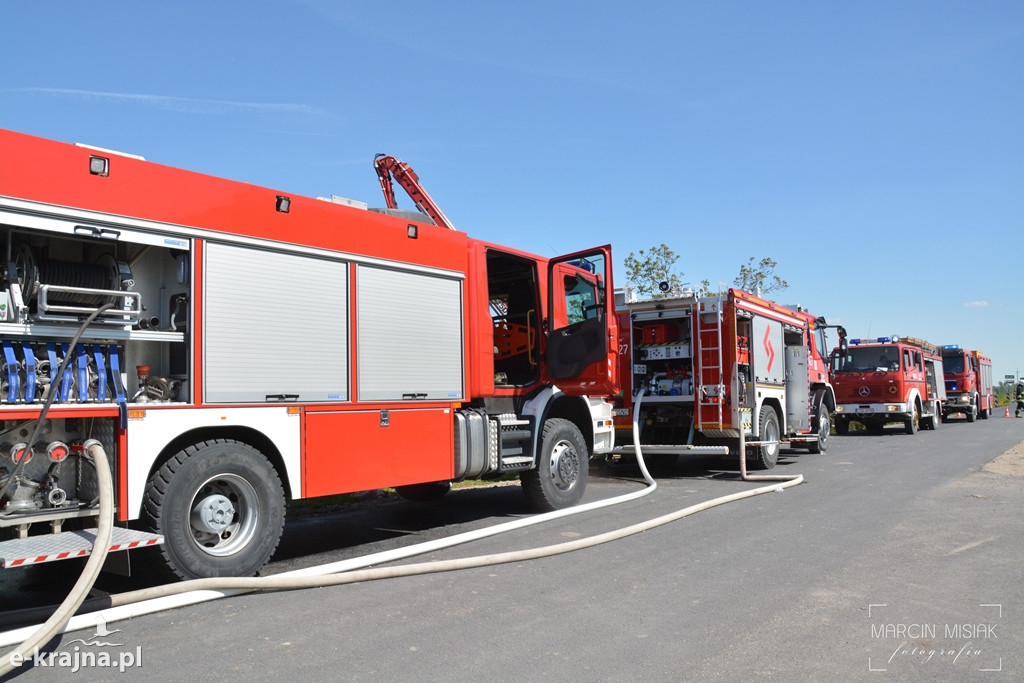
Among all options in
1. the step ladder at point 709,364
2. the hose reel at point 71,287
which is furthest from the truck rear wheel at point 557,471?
the hose reel at point 71,287

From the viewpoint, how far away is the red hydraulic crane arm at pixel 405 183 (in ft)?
→ 58.3

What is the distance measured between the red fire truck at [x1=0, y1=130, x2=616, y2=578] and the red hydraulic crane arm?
10.3 m

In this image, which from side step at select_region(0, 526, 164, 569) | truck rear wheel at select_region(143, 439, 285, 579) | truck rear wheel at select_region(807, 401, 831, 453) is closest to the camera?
side step at select_region(0, 526, 164, 569)

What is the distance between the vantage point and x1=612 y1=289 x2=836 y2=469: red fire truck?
1171 cm

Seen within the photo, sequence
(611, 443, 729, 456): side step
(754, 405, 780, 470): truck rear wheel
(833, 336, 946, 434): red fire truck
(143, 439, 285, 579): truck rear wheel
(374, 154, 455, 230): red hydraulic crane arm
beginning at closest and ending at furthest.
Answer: (143, 439, 285, 579): truck rear wheel < (611, 443, 729, 456): side step < (754, 405, 780, 470): truck rear wheel < (374, 154, 455, 230): red hydraulic crane arm < (833, 336, 946, 434): red fire truck

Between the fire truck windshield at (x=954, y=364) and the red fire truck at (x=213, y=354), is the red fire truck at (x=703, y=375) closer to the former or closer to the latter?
the red fire truck at (x=213, y=354)

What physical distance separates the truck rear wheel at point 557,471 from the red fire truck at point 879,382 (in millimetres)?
14327

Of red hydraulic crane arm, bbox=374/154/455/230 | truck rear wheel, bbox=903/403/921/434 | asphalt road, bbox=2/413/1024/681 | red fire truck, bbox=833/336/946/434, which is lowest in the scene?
asphalt road, bbox=2/413/1024/681

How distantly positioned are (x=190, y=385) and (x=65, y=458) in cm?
86

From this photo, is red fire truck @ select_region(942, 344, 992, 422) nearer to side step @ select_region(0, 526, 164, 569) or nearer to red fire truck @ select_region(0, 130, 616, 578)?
red fire truck @ select_region(0, 130, 616, 578)

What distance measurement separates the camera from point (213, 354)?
5363 millimetres

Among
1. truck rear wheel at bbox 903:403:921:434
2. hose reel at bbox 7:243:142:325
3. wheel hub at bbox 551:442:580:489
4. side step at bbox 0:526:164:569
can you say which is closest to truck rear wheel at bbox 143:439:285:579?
side step at bbox 0:526:164:569

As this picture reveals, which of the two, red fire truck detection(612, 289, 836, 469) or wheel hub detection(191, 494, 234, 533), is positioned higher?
red fire truck detection(612, 289, 836, 469)

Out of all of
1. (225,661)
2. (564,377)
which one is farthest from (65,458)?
(564,377)
